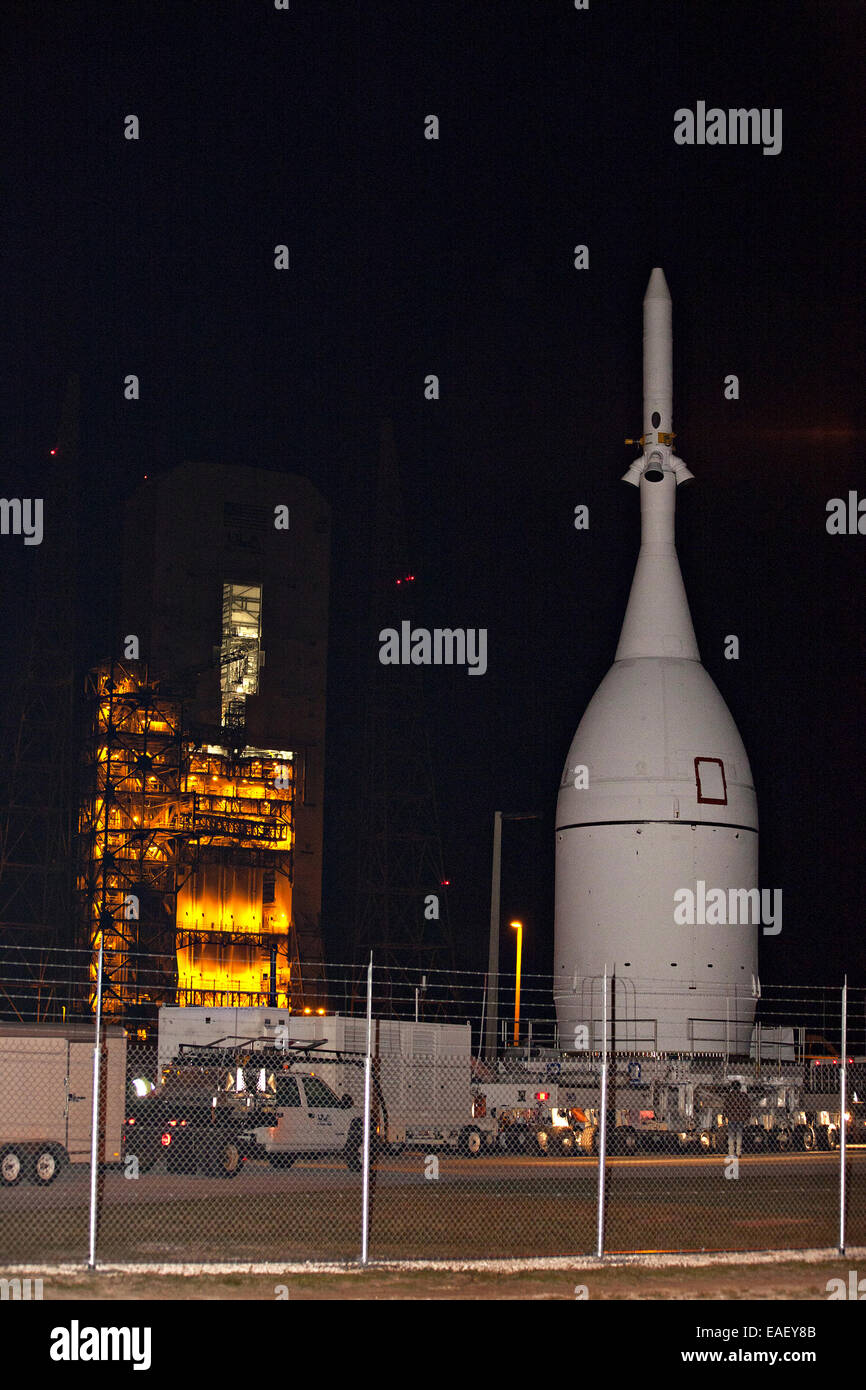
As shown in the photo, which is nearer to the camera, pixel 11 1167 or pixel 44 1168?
pixel 11 1167

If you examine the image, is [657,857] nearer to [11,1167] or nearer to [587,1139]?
[587,1139]

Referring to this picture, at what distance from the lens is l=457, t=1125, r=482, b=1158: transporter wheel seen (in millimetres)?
32531

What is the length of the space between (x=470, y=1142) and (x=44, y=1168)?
11759 mm

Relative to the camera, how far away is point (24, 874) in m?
65.9

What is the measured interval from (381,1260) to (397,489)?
184ft

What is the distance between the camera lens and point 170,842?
6788 cm

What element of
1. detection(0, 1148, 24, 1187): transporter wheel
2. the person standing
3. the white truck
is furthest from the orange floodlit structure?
detection(0, 1148, 24, 1187): transporter wheel

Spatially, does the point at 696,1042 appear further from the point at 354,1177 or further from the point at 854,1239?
the point at 854,1239

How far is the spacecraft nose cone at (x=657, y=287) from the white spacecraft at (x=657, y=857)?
8.31m

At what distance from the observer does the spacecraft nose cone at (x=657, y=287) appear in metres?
42.5

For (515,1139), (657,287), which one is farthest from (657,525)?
(515,1139)

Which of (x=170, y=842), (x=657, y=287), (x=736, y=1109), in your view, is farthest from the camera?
(x=170, y=842)

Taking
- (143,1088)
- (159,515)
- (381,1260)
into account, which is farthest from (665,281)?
(159,515)

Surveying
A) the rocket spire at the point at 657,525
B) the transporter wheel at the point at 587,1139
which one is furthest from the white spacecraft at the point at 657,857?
the transporter wheel at the point at 587,1139
